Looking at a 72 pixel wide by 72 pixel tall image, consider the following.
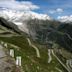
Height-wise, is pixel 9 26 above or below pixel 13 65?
below

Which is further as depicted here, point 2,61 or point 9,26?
point 9,26

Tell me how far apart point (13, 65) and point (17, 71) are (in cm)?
91

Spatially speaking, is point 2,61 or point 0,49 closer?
point 2,61

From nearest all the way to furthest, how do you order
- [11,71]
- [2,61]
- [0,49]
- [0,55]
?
[11,71]
[2,61]
[0,55]
[0,49]

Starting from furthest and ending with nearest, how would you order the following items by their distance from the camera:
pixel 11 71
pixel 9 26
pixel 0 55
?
pixel 9 26 → pixel 0 55 → pixel 11 71

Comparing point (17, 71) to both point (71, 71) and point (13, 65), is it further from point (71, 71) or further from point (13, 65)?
point (71, 71)

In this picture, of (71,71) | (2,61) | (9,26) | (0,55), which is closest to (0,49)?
(0,55)

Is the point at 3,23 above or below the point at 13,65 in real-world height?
below

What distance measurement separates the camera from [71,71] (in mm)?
122188

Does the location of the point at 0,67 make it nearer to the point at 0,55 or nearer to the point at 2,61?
the point at 2,61

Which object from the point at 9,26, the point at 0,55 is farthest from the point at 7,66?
the point at 9,26

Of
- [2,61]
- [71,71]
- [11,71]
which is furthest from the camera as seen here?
[71,71]

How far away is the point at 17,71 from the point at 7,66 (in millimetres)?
1141

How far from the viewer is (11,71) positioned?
88.9 ft
